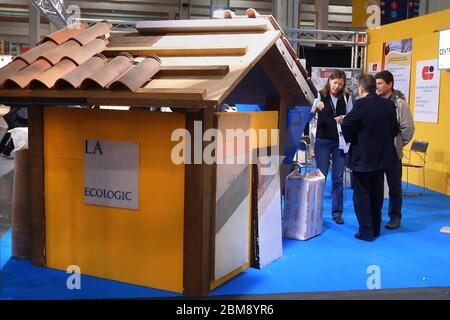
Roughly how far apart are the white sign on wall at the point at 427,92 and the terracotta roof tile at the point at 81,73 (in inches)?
233

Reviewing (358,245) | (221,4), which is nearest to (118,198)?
(358,245)

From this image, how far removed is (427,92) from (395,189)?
3.31 metres

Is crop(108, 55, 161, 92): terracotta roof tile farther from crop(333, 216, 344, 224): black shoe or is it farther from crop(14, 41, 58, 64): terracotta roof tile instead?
crop(333, 216, 344, 224): black shoe

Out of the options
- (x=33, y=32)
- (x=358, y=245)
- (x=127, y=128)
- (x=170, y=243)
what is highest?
(x=33, y=32)

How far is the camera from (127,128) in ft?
11.7

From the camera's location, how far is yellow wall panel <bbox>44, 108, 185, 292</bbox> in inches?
137

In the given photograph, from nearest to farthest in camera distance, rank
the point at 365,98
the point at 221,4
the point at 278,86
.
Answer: the point at 278,86 → the point at 365,98 → the point at 221,4

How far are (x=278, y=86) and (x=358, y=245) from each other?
65.9 inches

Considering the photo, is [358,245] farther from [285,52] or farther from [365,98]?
[285,52]

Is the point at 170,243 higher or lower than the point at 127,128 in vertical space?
lower

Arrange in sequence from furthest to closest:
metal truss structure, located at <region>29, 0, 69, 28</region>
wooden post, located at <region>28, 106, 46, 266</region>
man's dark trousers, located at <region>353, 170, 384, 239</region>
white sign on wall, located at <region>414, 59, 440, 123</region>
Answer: metal truss structure, located at <region>29, 0, 69, 28</region>, white sign on wall, located at <region>414, 59, 440, 123</region>, man's dark trousers, located at <region>353, 170, 384, 239</region>, wooden post, located at <region>28, 106, 46, 266</region>

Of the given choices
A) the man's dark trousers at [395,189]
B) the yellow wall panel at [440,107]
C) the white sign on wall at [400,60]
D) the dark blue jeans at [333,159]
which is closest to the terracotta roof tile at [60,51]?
the dark blue jeans at [333,159]

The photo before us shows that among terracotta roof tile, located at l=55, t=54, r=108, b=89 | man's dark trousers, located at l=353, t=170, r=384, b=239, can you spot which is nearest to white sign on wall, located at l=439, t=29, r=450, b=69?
man's dark trousers, located at l=353, t=170, r=384, b=239

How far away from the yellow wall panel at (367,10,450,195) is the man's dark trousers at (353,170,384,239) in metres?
3.29
